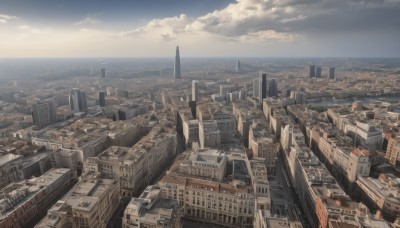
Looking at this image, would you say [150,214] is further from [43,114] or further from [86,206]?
[43,114]

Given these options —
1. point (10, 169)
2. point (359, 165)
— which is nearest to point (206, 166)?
point (359, 165)

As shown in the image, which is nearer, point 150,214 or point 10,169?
point 150,214

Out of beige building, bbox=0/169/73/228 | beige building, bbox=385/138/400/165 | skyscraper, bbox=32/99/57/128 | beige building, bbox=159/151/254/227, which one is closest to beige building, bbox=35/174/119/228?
beige building, bbox=0/169/73/228

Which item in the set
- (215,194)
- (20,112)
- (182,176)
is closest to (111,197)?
(182,176)

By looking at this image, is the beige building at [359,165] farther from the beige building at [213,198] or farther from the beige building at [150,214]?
the beige building at [150,214]

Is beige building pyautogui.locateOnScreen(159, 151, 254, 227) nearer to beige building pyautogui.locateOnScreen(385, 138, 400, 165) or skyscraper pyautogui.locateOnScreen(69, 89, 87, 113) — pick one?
beige building pyautogui.locateOnScreen(385, 138, 400, 165)

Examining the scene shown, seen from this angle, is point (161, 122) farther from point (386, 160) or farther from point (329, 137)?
point (386, 160)
